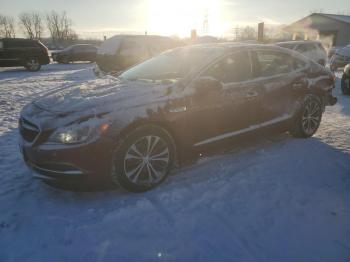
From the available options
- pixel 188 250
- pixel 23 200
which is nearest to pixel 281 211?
pixel 188 250

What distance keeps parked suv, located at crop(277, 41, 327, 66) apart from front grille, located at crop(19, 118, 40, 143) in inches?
465

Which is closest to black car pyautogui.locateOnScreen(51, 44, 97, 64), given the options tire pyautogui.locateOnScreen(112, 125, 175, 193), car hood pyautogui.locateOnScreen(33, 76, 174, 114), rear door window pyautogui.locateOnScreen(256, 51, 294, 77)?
car hood pyautogui.locateOnScreen(33, 76, 174, 114)

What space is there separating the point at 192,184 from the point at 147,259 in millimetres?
1319

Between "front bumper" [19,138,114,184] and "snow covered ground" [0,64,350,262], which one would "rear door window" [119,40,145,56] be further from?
"front bumper" [19,138,114,184]

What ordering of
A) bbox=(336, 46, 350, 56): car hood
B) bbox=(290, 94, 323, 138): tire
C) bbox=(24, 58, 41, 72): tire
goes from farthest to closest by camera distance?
bbox=(24, 58, 41, 72): tire, bbox=(336, 46, 350, 56): car hood, bbox=(290, 94, 323, 138): tire

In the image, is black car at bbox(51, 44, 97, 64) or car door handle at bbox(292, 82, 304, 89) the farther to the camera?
black car at bbox(51, 44, 97, 64)

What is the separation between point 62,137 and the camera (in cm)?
301

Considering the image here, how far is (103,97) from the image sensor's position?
3.39 m

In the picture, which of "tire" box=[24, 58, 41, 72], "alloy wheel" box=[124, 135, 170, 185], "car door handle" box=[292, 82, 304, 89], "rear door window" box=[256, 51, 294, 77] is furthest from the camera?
"tire" box=[24, 58, 41, 72]

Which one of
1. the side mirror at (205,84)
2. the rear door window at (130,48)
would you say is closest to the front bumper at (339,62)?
the rear door window at (130,48)

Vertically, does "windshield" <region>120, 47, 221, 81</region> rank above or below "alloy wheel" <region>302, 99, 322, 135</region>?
above

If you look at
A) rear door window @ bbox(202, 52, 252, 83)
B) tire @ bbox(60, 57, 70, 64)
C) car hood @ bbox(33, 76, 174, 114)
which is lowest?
tire @ bbox(60, 57, 70, 64)

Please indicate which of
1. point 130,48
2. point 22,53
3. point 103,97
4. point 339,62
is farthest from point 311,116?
point 22,53

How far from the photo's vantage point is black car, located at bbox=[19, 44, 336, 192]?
307cm
